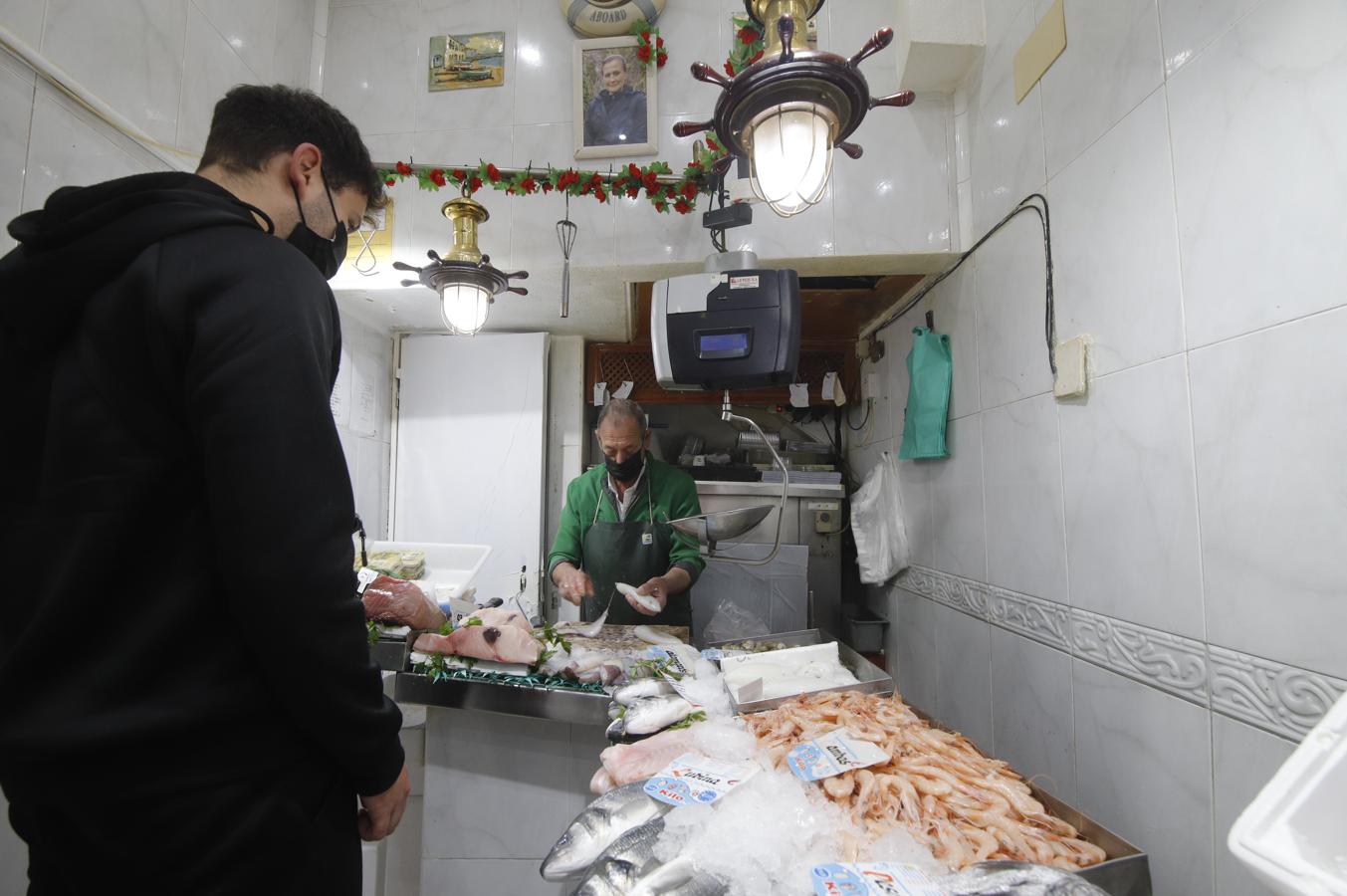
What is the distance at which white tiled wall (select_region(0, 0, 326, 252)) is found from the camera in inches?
62.8

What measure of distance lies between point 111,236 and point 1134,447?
215 centimetres

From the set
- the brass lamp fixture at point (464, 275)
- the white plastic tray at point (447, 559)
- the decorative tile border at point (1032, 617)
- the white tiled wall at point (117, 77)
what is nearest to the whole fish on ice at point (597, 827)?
the decorative tile border at point (1032, 617)

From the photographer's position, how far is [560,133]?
291 cm

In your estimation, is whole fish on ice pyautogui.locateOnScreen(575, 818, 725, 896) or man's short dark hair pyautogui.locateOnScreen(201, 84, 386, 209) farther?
man's short dark hair pyautogui.locateOnScreen(201, 84, 386, 209)

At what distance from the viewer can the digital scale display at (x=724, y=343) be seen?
1.80 metres

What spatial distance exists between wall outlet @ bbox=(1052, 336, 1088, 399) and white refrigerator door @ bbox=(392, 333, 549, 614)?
112 inches

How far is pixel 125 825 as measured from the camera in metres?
0.76

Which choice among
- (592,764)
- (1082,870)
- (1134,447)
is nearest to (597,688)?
(592,764)

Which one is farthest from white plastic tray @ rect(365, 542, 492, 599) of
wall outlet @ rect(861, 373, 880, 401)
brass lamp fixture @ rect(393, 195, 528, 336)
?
wall outlet @ rect(861, 373, 880, 401)

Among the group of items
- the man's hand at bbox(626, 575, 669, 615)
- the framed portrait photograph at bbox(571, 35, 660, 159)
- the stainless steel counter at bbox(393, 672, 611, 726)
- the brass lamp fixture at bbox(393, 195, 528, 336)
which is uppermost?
the framed portrait photograph at bbox(571, 35, 660, 159)

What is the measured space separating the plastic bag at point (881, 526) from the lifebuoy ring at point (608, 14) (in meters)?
2.65

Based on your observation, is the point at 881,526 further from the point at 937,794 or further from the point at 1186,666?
the point at 937,794

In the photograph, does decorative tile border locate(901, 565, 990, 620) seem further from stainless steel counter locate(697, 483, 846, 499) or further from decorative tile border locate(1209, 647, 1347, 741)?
decorative tile border locate(1209, 647, 1347, 741)

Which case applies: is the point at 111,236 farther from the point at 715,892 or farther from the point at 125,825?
the point at 715,892
